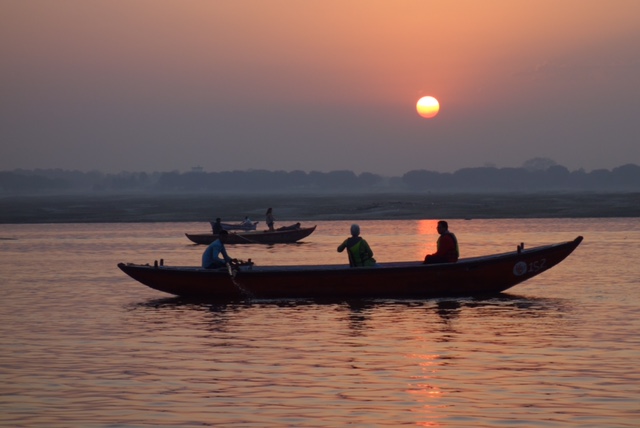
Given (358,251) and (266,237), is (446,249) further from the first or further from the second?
(266,237)

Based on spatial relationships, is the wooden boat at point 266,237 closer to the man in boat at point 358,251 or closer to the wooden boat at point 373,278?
the wooden boat at point 373,278

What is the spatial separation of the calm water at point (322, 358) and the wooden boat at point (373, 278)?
0.51 m

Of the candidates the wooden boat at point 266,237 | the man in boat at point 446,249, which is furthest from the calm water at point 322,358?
the wooden boat at point 266,237

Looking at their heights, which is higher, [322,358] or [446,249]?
[446,249]

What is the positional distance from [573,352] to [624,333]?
252 centimetres

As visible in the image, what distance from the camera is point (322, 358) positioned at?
1653 cm

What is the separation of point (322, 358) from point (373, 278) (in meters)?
8.85

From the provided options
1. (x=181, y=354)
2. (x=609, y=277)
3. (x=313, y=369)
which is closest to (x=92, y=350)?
(x=181, y=354)

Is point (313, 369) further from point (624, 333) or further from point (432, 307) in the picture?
point (432, 307)

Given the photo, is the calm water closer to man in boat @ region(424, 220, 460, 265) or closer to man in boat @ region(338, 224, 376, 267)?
man in boat @ region(424, 220, 460, 265)

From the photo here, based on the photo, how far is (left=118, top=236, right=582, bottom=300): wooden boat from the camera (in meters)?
25.3

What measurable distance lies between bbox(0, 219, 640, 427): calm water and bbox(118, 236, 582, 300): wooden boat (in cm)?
51

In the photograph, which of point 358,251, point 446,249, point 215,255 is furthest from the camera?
point 215,255

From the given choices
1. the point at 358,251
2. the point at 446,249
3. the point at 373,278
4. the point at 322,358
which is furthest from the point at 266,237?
the point at 322,358
